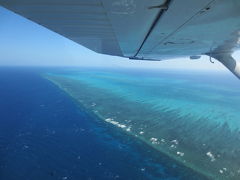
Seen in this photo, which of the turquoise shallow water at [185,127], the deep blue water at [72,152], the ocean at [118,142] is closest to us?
the deep blue water at [72,152]

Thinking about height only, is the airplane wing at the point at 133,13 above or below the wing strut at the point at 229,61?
above

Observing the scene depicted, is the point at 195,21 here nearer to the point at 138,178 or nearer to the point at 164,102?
the point at 138,178

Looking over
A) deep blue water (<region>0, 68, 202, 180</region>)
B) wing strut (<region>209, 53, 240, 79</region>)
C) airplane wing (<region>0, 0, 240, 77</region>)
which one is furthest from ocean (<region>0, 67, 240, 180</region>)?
airplane wing (<region>0, 0, 240, 77</region>)

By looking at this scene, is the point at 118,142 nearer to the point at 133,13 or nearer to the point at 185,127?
the point at 185,127

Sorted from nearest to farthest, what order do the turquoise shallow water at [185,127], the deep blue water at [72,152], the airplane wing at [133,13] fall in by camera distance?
the airplane wing at [133,13]
the deep blue water at [72,152]
the turquoise shallow water at [185,127]

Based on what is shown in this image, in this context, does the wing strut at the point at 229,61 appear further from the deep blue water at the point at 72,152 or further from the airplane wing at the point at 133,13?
the deep blue water at the point at 72,152

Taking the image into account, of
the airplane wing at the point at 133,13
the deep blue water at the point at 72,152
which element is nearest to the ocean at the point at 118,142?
the deep blue water at the point at 72,152

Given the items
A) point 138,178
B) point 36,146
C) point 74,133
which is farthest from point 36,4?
point 74,133

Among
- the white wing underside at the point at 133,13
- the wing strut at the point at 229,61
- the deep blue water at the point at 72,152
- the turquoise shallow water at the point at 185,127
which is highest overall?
the white wing underside at the point at 133,13
